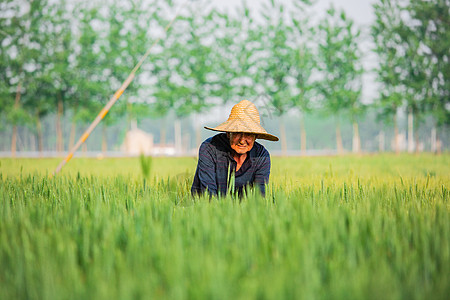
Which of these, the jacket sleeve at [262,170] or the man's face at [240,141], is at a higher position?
the man's face at [240,141]

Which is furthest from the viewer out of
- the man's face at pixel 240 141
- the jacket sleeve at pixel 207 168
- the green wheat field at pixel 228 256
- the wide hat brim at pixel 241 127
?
the jacket sleeve at pixel 207 168

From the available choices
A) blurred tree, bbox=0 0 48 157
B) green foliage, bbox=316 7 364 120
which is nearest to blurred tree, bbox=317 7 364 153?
green foliage, bbox=316 7 364 120

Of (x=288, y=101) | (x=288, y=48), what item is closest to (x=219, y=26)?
(x=288, y=48)

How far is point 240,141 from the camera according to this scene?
2.66 m

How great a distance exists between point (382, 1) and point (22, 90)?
16.4 m

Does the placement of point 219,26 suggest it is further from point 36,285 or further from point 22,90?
point 36,285

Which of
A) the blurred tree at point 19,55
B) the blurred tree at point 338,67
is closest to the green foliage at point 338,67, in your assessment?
the blurred tree at point 338,67

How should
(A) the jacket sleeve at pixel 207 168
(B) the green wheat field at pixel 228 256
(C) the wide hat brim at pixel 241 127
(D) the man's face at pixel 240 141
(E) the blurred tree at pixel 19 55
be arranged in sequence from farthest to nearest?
1. (E) the blurred tree at pixel 19 55
2. (A) the jacket sleeve at pixel 207 168
3. (D) the man's face at pixel 240 141
4. (C) the wide hat brim at pixel 241 127
5. (B) the green wheat field at pixel 228 256

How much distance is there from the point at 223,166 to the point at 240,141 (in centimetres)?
31

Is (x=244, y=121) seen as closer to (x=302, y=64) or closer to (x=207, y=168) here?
(x=207, y=168)

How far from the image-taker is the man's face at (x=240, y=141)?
2.65 metres

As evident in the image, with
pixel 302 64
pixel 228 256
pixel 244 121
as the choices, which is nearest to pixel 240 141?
pixel 244 121

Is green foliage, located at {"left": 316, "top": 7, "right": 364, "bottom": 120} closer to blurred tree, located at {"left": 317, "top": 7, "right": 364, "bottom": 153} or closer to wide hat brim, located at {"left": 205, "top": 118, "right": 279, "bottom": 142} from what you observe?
blurred tree, located at {"left": 317, "top": 7, "right": 364, "bottom": 153}

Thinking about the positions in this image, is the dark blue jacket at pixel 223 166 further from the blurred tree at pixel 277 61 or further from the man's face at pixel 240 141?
the blurred tree at pixel 277 61
